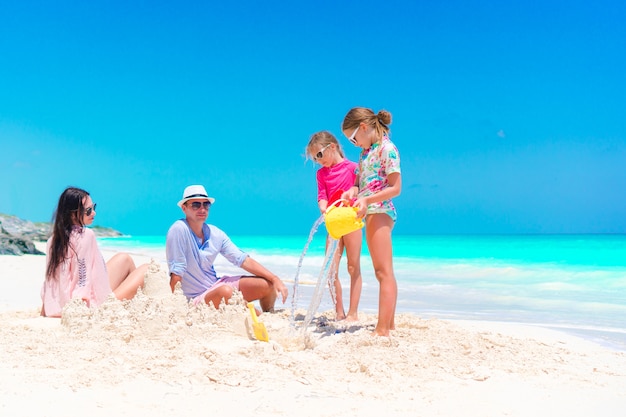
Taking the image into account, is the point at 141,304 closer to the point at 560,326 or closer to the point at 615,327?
the point at 560,326

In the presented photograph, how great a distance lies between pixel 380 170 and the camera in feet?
11.4

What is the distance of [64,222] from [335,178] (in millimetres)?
2062

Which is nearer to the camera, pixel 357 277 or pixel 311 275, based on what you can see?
pixel 357 277

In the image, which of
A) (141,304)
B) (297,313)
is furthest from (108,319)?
(297,313)

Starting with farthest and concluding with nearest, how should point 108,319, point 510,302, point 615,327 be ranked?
point 510,302, point 615,327, point 108,319

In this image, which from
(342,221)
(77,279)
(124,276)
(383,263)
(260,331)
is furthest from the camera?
A: (124,276)

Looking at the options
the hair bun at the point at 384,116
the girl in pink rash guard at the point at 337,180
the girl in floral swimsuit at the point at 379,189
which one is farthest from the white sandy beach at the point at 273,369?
the hair bun at the point at 384,116

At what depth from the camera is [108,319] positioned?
340 centimetres

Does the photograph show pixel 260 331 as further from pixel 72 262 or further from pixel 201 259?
pixel 72 262

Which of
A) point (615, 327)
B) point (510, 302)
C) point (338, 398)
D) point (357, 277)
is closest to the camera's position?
point (338, 398)

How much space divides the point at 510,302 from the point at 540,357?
3.53 meters

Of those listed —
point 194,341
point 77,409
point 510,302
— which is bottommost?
point 77,409

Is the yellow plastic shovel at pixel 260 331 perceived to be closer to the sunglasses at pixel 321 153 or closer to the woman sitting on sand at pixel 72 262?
the woman sitting on sand at pixel 72 262

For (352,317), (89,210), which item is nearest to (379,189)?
(352,317)
